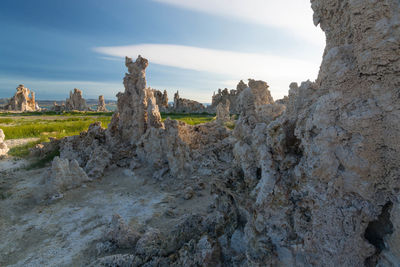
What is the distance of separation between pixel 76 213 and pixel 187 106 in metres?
40.8

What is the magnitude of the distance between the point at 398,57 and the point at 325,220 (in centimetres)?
195

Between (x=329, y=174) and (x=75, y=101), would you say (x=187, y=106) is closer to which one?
(x=75, y=101)

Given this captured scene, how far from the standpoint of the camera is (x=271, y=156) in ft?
11.4

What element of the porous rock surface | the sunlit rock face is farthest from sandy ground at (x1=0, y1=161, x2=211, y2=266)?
the sunlit rock face

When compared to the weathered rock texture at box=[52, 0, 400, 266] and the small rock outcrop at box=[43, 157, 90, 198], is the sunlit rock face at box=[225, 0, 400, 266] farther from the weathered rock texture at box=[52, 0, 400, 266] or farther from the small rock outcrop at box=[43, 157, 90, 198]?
the small rock outcrop at box=[43, 157, 90, 198]

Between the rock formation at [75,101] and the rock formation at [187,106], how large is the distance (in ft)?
75.0

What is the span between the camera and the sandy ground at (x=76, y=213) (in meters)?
4.81

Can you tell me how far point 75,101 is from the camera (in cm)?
5197

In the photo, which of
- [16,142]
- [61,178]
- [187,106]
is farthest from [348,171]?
[187,106]

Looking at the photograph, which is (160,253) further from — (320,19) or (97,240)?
(320,19)

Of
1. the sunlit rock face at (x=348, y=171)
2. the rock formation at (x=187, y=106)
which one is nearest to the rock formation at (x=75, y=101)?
the rock formation at (x=187, y=106)

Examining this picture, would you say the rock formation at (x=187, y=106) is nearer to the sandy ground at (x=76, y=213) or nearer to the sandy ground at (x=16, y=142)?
the sandy ground at (x=16, y=142)

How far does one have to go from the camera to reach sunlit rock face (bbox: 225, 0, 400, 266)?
2451mm

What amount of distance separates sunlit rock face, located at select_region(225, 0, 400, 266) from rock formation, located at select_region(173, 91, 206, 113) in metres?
43.3
